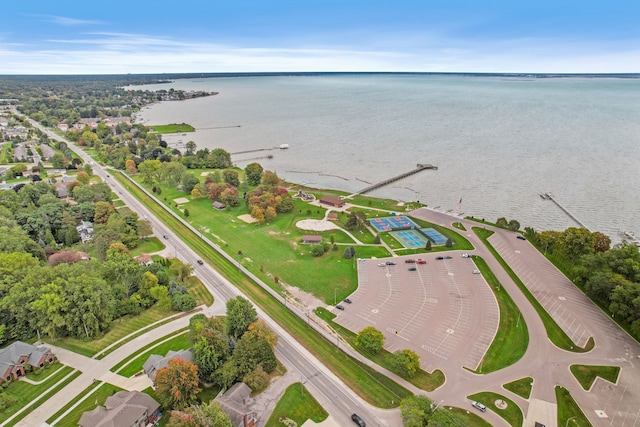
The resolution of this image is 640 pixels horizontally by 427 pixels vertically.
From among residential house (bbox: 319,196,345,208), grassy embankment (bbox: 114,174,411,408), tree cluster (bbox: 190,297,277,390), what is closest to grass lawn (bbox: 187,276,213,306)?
grassy embankment (bbox: 114,174,411,408)

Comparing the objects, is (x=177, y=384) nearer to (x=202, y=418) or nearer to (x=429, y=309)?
(x=202, y=418)

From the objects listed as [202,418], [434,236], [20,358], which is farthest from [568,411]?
[20,358]

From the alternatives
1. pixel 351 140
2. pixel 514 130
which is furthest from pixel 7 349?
pixel 514 130

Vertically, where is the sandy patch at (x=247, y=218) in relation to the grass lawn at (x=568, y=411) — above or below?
above

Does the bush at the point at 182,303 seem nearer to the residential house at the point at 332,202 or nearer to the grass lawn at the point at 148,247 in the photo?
the grass lawn at the point at 148,247

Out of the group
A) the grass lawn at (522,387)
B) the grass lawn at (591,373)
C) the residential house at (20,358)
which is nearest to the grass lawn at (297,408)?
the grass lawn at (522,387)

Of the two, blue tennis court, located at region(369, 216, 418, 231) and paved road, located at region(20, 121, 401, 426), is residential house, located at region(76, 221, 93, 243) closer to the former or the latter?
paved road, located at region(20, 121, 401, 426)
